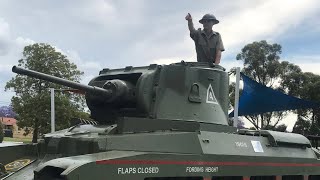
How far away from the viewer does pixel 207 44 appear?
459 inches

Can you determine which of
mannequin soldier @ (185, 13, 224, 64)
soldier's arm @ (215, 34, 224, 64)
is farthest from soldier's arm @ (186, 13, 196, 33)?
soldier's arm @ (215, 34, 224, 64)

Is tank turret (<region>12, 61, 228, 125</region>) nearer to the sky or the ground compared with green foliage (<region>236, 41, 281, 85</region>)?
nearer to the ground

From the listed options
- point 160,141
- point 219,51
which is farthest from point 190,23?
point 160,141

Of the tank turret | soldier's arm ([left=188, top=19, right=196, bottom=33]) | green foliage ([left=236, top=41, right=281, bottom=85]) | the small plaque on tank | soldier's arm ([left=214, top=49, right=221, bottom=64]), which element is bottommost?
the small plaque on tank

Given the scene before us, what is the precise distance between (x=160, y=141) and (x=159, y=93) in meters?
1.53

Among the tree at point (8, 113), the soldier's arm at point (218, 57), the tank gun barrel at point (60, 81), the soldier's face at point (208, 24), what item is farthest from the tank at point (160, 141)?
the tree at point (8, 113)

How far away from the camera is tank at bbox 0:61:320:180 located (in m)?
7.94

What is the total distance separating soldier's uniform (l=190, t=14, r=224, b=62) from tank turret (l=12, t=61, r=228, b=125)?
82cm

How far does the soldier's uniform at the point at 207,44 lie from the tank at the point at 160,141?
0.63 metres

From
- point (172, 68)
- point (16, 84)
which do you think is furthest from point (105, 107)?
point (16, 84)

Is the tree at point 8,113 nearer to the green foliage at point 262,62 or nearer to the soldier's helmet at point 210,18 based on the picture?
the green foliage at point 262,62

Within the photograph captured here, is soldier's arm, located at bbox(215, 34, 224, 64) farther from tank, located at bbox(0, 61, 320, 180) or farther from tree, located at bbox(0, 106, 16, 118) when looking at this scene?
tree, located at bbox(0, 106, 16, 118)

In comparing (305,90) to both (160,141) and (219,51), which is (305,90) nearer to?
(219,51)

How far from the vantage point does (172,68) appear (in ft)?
33.4
